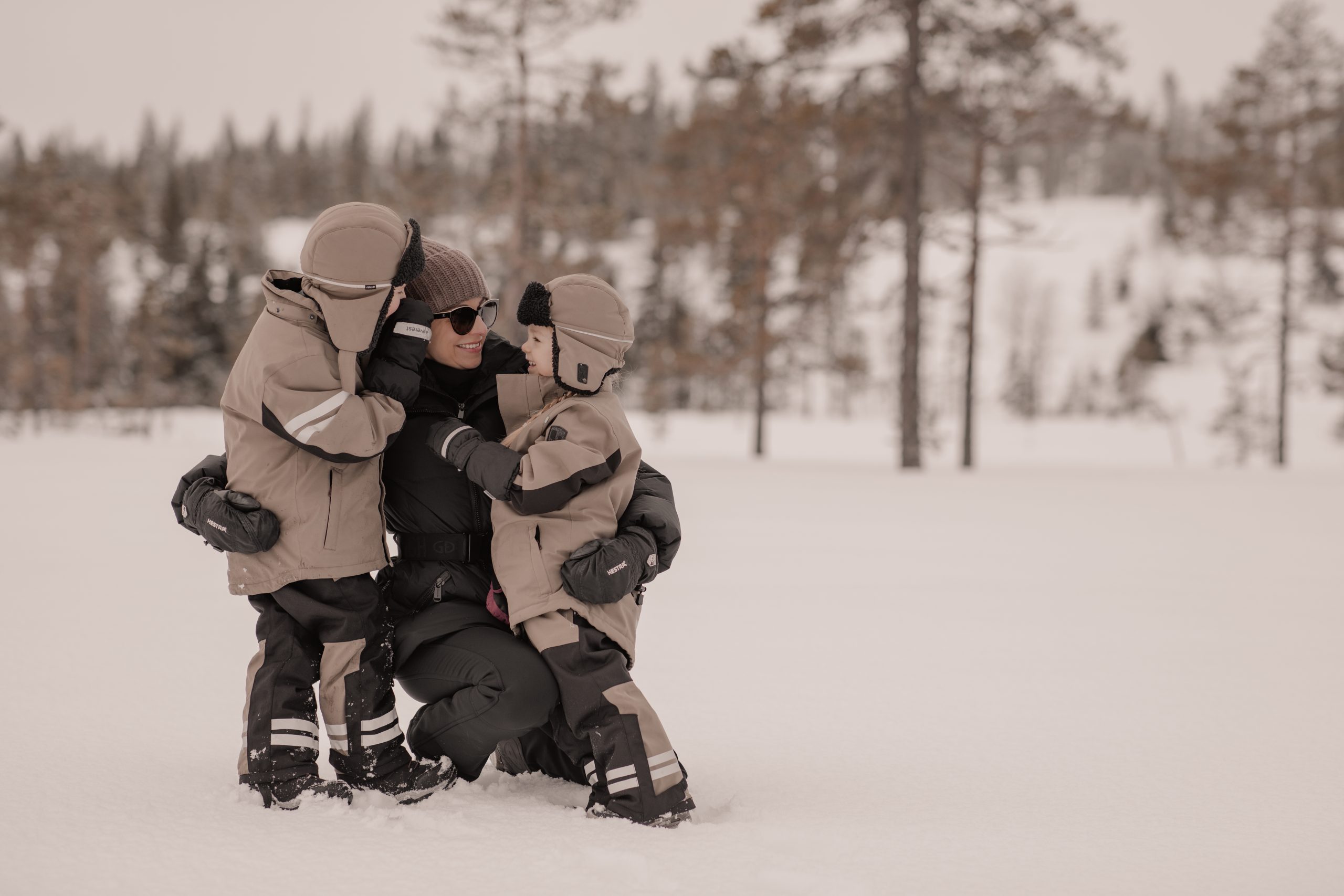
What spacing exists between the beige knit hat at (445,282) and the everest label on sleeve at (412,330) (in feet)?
0.61

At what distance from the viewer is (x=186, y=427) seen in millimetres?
35625

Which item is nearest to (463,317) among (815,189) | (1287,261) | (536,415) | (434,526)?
(536,415)

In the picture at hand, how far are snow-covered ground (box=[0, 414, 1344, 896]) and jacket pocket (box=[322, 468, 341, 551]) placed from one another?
731 millimetres

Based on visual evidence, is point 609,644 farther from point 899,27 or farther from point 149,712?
point 899,27

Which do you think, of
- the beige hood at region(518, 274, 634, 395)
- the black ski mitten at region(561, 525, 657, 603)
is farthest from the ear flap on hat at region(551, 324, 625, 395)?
the black ski mitten at region(561, 525, 657, 603)

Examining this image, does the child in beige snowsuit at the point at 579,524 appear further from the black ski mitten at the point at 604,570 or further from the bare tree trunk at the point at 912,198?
the bare tree trunk at the point at 912,198

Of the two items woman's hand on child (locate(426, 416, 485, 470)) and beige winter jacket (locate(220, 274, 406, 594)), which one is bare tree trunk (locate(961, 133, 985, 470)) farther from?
beige winter jacket (locate(220, 274, 406, 594))

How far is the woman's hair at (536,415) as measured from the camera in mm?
3043

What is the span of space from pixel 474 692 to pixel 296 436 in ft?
2.91

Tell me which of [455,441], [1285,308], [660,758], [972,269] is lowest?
[660,758]

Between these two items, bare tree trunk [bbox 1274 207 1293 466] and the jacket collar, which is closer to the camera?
the jacket collar

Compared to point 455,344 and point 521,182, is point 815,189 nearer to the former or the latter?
point 521,182

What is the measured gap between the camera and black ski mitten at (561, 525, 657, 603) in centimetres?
292

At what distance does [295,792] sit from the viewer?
9.32ft
